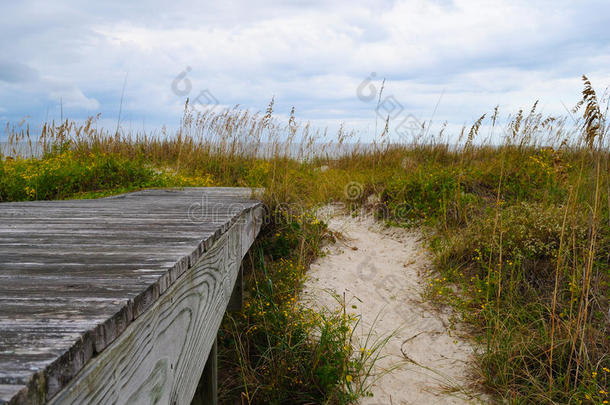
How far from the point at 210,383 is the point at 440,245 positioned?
3241 millimetres

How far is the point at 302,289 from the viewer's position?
158 inches

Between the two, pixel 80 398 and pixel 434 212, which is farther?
pixel 434 212

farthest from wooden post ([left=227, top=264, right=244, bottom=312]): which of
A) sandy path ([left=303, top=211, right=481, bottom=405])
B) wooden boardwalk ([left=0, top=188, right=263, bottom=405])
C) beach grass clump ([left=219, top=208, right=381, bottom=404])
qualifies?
wooden boardwalk ([left=0, top=188, right=263, bottom=405])

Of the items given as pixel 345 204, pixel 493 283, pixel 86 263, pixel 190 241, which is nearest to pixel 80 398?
pixel 86 263

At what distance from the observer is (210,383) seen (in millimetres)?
2500

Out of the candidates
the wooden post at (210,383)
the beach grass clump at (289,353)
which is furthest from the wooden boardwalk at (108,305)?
the beach grass clump at (289,353)

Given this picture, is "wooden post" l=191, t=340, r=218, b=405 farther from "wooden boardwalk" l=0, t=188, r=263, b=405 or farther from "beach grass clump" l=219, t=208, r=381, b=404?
"wooden boardwalk" l=0, t=188, r=263, b=405

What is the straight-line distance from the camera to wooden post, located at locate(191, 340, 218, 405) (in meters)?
2.48

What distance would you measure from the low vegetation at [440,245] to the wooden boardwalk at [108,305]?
1096 millimetres

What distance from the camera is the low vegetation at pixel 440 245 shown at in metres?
2.74

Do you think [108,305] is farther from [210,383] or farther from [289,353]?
[289,353]

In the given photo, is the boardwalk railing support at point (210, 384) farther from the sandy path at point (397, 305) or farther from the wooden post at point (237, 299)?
the wooden post at point (237, 299)

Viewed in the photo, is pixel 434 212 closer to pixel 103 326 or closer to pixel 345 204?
pixel 345 204

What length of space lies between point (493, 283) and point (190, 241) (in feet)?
10.3
